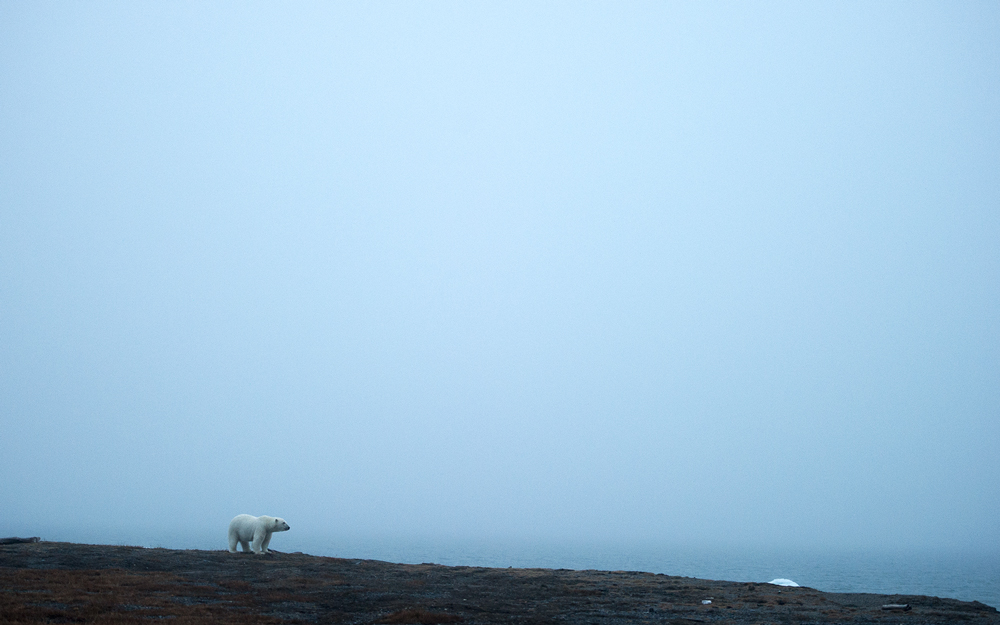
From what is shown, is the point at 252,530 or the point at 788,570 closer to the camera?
the point at 252,530

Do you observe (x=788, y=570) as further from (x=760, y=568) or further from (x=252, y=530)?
(x=252, y=530)

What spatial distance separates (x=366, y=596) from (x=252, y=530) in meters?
13.9

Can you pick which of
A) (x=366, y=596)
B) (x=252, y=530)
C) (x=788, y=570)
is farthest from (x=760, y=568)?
(x=366, y=596)

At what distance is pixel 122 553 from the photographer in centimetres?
2589

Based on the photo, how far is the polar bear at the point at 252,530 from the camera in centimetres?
3008

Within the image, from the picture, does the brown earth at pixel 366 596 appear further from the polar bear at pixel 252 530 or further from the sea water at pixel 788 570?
the sea water at pixel 788 570

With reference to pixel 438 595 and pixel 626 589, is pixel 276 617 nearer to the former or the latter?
pixel 438 595

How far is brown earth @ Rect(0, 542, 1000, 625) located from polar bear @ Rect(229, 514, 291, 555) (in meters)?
2.64

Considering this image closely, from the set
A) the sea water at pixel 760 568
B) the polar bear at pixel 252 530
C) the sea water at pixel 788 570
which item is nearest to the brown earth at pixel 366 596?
the polar bear at pixel 252 530

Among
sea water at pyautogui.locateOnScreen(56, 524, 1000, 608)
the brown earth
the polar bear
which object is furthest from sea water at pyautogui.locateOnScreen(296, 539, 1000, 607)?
the brown earth

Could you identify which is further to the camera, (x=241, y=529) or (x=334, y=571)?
(x=241, y=529)

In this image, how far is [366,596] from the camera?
1878cm

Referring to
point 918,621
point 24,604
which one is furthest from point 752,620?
point 24,604

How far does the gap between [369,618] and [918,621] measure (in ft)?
43.7
